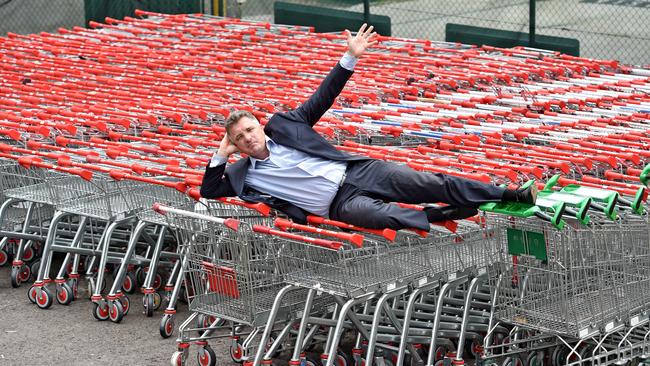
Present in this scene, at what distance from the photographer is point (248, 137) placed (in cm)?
710

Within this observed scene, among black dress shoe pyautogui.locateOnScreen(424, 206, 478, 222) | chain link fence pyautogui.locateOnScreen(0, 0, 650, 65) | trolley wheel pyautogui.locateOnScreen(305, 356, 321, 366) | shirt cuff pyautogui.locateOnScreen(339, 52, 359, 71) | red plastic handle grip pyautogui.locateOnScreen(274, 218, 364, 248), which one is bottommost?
trolley wheel pyautogui.locateOnScreen(305, 356, 321, 366)

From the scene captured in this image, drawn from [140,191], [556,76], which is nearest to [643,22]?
[556,76]

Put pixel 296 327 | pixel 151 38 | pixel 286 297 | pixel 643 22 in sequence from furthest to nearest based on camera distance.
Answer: pixel 643 22 → pixel 151 38 → pixel 296 327 → pixel 286 297

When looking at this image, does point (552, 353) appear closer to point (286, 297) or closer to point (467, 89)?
point (286, 297)

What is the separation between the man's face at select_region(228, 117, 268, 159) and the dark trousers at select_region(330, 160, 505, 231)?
52cm

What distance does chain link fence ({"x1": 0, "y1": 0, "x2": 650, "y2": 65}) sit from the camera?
1795cm

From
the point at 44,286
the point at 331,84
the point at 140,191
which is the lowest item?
the point at 44,286

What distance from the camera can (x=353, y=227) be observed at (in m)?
6.66

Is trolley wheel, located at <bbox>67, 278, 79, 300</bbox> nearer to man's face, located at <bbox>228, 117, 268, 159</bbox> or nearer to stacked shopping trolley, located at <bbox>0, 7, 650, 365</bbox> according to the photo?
stacked shopping trolley, located at <bbox>0, 7, 650, 365</bbox>

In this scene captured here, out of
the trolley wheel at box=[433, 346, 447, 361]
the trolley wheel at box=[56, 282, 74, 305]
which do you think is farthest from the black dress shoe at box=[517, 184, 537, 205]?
the trolley wheel at box=[56, 282, 74, 305]

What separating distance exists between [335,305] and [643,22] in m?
12.8

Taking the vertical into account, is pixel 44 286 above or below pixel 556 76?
below

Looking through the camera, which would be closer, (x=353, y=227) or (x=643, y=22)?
(x=353, y=227)

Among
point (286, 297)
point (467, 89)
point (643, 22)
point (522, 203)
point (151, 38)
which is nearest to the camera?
point (522, 203)
